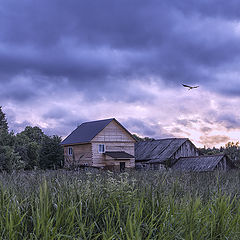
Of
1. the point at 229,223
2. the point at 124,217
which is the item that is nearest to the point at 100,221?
the point at 124,217

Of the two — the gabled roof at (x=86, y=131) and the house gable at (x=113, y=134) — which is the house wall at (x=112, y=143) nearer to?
the house gable at (x=113, y=134)

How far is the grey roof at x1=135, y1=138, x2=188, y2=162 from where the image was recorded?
50.2 m

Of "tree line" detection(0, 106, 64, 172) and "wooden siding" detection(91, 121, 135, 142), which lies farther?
"wooden siding" detection(91, 121, 135, 142)

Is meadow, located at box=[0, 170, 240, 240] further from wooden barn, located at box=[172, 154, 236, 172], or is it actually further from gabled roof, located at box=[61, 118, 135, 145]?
gabled roof, located at box=[61, 118, 135, 145]

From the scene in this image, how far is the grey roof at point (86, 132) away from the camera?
51.9 metres

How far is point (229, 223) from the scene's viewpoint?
595 centimetres

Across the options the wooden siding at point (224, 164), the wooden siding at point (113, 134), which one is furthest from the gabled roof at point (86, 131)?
the wooden siding at point (224, 164)

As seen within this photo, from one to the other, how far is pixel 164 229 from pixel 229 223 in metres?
1.32

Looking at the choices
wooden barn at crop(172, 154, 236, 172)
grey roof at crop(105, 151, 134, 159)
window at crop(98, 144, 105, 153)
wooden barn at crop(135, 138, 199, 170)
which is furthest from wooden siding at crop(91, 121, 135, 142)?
wooden barn at crop(172, 154, 236, 172)

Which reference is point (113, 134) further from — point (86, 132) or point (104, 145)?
point (86, 132)

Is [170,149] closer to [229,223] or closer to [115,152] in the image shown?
[115,152]

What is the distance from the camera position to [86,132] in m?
54.2

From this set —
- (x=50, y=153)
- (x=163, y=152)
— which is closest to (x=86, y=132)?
(x=50, y=153)

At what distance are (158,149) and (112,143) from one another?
6.32m
